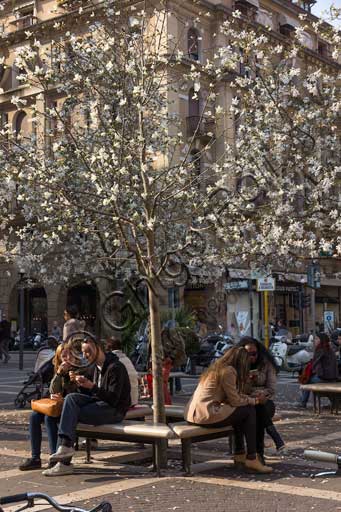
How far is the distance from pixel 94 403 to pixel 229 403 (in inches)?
57.3

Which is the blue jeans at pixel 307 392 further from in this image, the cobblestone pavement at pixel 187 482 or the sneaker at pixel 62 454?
the sneaker at pixel 62 454

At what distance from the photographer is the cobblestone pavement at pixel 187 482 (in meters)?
6.55

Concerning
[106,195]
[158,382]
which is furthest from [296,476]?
[106,195]

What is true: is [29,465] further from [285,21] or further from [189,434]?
[285,21]

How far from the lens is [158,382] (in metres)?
8.35

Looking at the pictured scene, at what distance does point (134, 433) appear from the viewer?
7.67 m

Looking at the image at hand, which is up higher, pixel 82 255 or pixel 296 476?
pixel 82 255

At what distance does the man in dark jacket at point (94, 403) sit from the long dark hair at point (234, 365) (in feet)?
2.98

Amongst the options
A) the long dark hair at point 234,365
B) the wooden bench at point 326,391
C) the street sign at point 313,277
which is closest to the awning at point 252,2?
the street sign at point 313,277

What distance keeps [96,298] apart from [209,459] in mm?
30629

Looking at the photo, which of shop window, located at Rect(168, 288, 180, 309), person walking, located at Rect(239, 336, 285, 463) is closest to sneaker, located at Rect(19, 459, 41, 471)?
person walking, located at Rect(239, 336, 285, 463)

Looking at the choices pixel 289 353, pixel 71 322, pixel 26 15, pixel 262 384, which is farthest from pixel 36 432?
pixel 26 15

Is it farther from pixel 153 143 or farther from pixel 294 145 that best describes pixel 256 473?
pixel 294 145

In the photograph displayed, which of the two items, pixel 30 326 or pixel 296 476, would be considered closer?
pixel 296 476
